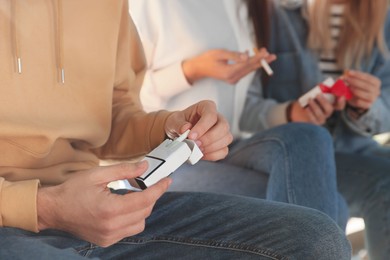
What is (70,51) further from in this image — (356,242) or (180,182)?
(356,242)

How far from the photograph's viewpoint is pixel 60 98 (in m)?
0.72

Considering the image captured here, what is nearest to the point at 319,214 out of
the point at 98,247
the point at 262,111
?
the point at 98,247

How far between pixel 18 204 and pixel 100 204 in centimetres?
9

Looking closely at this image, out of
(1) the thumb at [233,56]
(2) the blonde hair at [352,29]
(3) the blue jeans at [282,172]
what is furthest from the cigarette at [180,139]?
(2) the blonde hair at [352,29]

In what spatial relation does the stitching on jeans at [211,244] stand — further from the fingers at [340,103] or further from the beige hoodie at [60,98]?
the fingers at [340,103]

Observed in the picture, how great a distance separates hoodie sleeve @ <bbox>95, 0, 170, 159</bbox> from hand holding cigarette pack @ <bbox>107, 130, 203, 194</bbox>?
12 centimetres

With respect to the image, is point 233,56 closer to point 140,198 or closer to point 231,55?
point 231,55

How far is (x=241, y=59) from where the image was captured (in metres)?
1.04

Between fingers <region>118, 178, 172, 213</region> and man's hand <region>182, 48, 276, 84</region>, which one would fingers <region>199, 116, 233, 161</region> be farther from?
man's hand <region>182, 48, 276, 84</region>

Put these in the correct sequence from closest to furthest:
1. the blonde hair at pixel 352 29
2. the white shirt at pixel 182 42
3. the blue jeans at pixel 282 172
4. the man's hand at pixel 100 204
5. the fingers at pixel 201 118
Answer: the man's hand at pixel 100 204
the fingers at pixel 201 118
the blue jeans at pixel 282 172
the white shirt at pixel 182 42
the blonde hair at pixel 352 29

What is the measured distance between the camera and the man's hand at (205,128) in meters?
0.70

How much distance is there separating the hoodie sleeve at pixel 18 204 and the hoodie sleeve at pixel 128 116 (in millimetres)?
213

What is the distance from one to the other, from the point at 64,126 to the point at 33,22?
5.0 inches

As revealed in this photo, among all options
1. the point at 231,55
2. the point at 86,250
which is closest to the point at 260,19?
the point at 231,55
